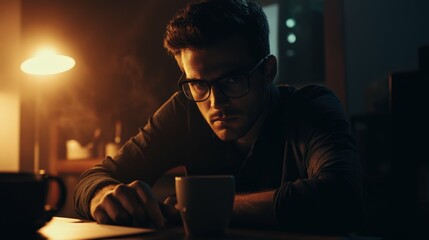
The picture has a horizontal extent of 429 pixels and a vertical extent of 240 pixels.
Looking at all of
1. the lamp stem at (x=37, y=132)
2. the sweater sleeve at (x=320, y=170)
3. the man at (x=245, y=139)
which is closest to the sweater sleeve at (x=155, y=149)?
the man at (x=245, y=139)

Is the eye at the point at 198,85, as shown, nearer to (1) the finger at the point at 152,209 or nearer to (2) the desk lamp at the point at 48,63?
(1) the finger at the point at 152,209

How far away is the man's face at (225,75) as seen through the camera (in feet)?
4.17

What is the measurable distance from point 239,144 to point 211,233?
0.69 metres

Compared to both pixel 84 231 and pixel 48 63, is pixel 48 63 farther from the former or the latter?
pixel 84 231

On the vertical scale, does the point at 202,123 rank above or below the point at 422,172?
above

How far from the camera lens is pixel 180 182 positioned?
2.54 ft

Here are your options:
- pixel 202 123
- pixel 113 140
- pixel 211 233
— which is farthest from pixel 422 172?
pixel 113 140

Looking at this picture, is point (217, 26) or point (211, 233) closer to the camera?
point (211, 233)

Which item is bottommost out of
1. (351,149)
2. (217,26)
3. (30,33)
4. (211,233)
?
(211,233)

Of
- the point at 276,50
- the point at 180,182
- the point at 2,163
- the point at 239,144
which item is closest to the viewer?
the point at 180,182

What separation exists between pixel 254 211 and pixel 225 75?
0.42 meters

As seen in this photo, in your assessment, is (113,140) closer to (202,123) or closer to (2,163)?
(2,163)

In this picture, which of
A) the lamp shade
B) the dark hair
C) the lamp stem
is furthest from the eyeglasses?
the lamp stem

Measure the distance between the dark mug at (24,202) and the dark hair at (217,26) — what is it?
0.70 metres
